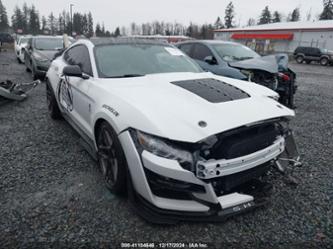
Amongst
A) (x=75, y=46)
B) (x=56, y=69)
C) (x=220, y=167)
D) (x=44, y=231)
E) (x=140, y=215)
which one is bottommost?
(x=44, y=231)

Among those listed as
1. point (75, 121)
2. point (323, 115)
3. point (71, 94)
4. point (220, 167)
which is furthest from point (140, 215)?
point (323, 115)

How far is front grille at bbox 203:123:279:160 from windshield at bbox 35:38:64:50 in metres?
9.30

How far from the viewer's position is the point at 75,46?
4078mm

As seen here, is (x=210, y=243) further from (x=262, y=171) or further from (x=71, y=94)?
(x=71, y=94)

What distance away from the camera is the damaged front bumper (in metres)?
1.94

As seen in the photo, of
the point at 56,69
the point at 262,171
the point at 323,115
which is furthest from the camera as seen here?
the point at 323,115

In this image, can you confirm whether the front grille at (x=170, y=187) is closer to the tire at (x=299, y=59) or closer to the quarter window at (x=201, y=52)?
the quarter window at (x=201, y=52)

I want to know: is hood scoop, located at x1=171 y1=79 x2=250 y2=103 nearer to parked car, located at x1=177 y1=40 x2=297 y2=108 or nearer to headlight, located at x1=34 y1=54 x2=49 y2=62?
parked car, located at x1=177 y1=40 x2=297 y2=108

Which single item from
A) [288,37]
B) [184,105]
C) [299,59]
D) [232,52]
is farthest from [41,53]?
[288,37]

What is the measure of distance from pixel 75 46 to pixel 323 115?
5.59m

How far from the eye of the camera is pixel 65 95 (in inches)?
153

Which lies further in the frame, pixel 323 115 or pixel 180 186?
pixel 323 115

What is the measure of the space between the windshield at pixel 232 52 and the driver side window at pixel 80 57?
378 cm

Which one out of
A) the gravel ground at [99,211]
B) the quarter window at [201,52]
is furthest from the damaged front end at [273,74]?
the gravel ground at [99,211]
